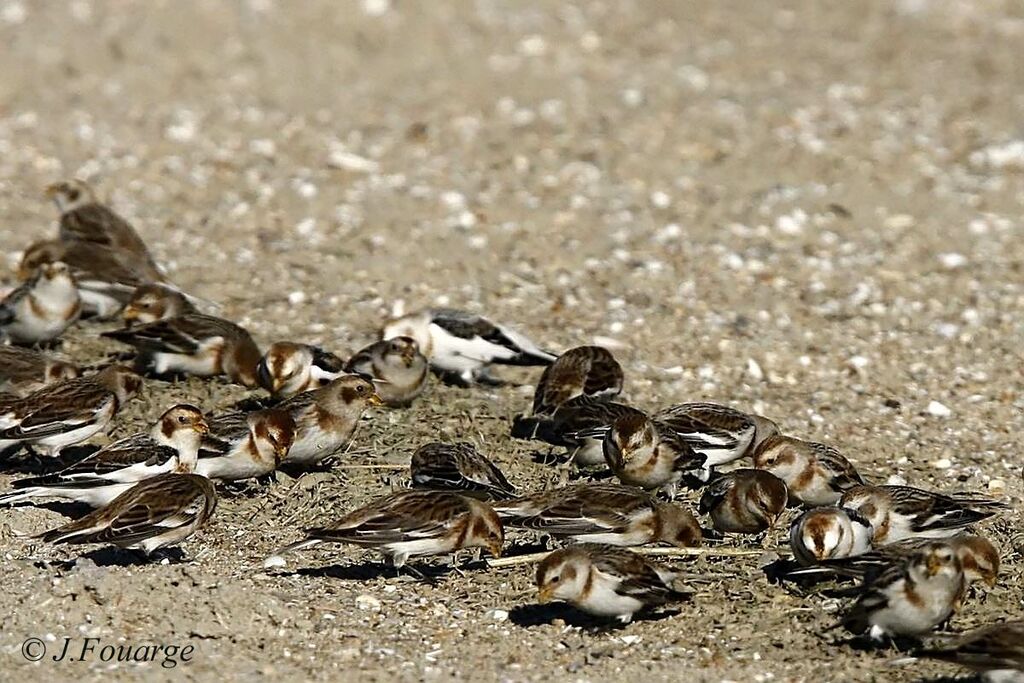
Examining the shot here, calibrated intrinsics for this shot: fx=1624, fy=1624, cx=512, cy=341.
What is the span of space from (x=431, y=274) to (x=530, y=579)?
4957 mm

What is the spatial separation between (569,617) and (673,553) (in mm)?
717

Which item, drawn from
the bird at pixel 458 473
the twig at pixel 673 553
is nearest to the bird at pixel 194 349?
the bird at pixel 458 473

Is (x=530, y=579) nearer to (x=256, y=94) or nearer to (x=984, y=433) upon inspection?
(x=984, y=433)

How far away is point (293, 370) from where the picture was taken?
382 inches

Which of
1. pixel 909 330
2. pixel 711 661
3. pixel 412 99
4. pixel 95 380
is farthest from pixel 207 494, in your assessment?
pixel 412 99

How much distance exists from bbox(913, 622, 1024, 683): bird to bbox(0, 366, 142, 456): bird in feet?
15.1

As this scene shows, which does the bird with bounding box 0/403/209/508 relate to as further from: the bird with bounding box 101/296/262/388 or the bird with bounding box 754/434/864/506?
the bird with bounding box 754/434/864/506

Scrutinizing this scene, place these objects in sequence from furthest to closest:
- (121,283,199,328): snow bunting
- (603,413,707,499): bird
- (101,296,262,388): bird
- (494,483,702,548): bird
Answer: (121,283,199,328): snow bunting, (101,296,262,388): bird, (603,413,707,499): bird, (494,483,702,548): bird

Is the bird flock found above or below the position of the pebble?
above

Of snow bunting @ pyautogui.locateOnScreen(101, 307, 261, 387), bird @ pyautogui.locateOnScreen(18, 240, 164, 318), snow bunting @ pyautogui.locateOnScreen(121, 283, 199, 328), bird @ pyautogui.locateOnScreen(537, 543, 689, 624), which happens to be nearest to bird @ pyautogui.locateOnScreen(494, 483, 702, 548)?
bird @ pyautogui.locateOnScreen(537, 543, 689, 624)

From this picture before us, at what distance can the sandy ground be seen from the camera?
24.0ft

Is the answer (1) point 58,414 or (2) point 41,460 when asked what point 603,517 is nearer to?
(1) point 58,414

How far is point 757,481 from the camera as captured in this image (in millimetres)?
8172

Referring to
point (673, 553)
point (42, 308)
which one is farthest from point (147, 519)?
point (42, 308)
